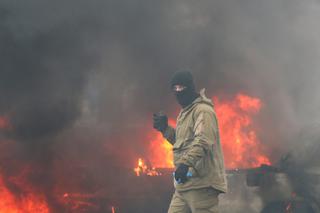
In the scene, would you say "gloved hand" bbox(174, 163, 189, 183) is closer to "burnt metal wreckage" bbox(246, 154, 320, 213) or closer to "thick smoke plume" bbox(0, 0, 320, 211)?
"burnt metal wreckage" bbox(246, 154, 320, 213)

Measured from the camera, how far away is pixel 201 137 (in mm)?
4773

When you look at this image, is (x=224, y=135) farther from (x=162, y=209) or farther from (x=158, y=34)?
(x=162, y=209)

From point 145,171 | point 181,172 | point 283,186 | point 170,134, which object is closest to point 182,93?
point 170,134

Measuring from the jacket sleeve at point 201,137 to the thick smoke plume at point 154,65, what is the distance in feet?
33.2

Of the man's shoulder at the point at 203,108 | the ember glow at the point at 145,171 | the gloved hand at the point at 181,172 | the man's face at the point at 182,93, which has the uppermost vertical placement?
the ember glow at the point at 145,171

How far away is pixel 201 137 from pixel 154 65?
481 inches

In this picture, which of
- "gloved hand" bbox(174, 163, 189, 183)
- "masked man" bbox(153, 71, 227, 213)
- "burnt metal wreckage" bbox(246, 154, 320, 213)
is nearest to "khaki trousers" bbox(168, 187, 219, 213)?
Result: "masked man" bbox(153, 71, 227, 213)

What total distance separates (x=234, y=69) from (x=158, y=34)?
321cm

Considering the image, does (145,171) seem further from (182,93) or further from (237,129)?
(182,93)

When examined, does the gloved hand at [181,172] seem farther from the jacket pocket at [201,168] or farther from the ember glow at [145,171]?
the ember glow at [145,171]

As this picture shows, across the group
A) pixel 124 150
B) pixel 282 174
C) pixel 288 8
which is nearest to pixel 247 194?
pixel 282 174

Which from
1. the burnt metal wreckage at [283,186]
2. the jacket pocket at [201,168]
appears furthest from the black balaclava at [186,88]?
the burnt metal wreckage at [283,186]

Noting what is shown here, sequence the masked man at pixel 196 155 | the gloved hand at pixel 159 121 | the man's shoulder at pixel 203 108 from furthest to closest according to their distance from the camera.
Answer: the gloved hand at pixel 159 121
the man's shoulder at pixel 203 108
the masked man at pixel 196 155

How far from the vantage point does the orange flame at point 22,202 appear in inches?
507
